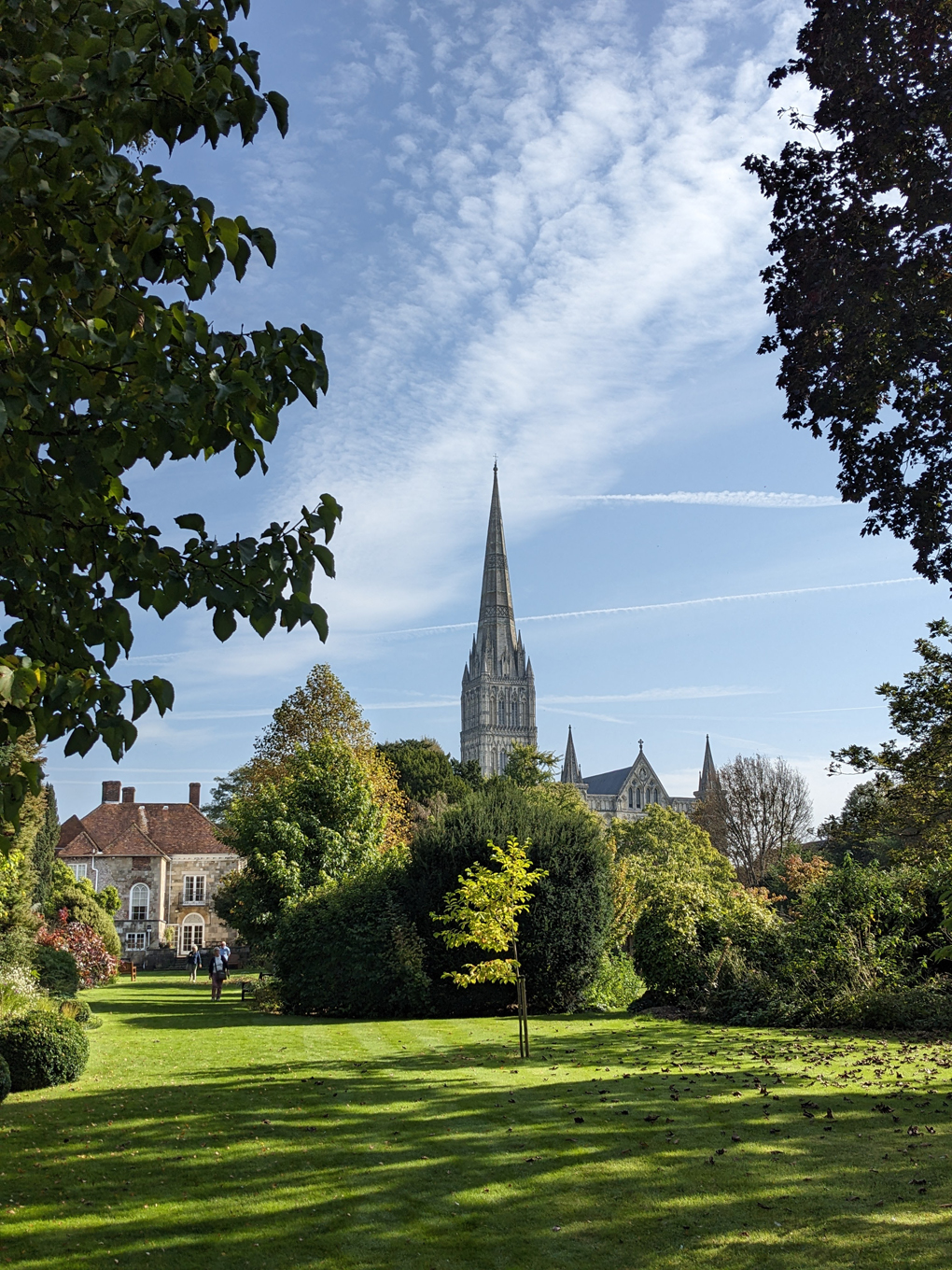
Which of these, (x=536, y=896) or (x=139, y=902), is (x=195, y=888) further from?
(x=536, y=896)

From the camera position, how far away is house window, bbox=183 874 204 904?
55228mm

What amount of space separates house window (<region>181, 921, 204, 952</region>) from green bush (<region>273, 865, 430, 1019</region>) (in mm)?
34431

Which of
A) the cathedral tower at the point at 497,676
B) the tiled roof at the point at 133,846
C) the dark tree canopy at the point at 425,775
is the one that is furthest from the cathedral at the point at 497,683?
the tiled roof at the point at 133,846

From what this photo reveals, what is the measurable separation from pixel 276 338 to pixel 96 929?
34.5 meters

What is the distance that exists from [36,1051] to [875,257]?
14.7 m

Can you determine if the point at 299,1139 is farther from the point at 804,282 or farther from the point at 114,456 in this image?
the point at 804,282

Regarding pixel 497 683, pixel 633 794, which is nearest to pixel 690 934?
pixel 633 794

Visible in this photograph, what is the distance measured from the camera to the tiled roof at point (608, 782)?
12238 cm

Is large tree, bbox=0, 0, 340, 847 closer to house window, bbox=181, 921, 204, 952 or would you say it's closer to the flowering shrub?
the flowering shrub

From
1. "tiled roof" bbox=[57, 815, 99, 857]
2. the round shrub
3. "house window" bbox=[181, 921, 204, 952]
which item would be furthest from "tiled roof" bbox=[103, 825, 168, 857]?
the round shrub

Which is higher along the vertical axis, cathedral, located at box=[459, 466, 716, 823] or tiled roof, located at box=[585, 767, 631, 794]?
cathedral, located at box=[459, 466, 716, 823]

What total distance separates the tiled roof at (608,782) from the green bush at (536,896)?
99.7 m

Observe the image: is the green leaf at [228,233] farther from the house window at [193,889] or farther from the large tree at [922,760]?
the house window at [193,889]

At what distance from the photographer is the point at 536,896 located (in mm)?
22234
